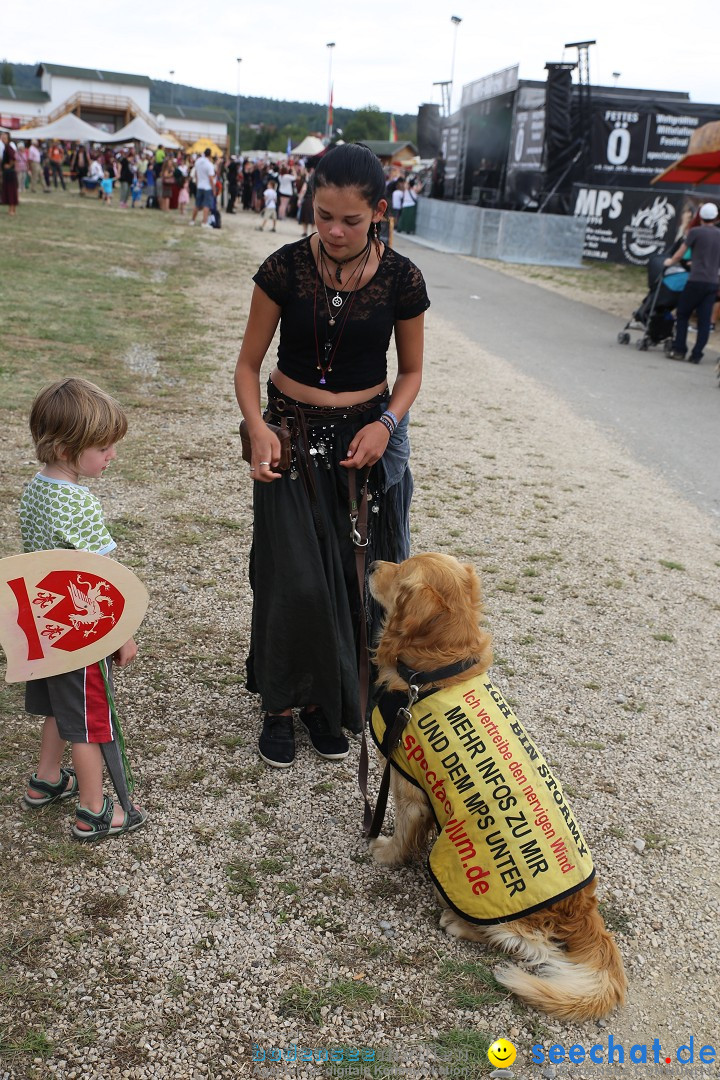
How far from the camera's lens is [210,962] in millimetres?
2395

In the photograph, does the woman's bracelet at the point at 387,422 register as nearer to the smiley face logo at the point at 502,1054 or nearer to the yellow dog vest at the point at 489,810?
the yellow dog vest at the point at 489,810

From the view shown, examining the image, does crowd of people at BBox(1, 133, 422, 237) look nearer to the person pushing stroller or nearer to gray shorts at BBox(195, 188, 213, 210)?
gray shorts at BBox(195, 188, 213, 210)

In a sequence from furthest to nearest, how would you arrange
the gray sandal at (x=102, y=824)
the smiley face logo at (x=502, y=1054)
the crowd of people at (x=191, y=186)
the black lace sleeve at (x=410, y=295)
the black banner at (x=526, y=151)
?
1. the black banner at (x=526, y=151)
2. the crowd of people at (x=191, y=186)
3. the black lace sleeve at (x=410, y=295)
4. the gray sandal at (x=102, y=824)
5. the smiley face logo at (x=502, y=1054)

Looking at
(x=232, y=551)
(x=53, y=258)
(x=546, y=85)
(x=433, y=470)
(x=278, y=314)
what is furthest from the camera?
(x=546, y=85)

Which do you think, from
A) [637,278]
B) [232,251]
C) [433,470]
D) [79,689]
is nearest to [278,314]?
[79,689]

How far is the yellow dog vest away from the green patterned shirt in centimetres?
113

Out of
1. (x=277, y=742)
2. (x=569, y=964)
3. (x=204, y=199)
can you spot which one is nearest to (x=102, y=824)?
(x=277, y=742)

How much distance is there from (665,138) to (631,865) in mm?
27331

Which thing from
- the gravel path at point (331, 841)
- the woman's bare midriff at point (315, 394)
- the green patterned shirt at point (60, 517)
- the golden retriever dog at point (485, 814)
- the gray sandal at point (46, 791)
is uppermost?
the woman's bare midriff at point (315, 394)

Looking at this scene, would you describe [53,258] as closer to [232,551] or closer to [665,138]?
[232,551]

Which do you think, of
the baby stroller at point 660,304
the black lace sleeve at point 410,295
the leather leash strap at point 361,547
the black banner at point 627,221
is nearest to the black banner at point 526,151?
the black banner at point 627,221

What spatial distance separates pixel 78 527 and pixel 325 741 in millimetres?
1473

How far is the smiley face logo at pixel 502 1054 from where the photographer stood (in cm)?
219

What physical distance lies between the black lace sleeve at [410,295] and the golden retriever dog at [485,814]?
892 mm
